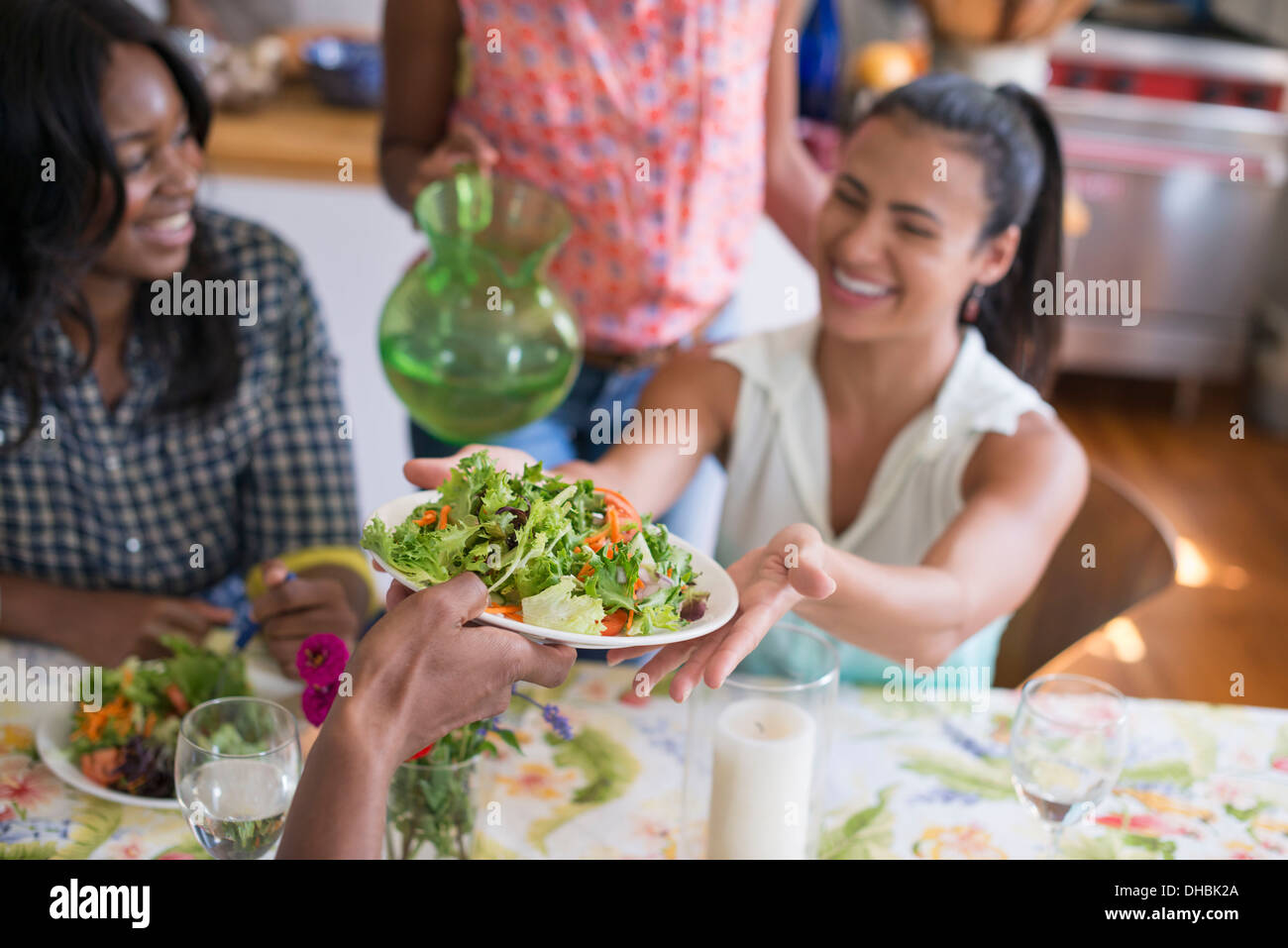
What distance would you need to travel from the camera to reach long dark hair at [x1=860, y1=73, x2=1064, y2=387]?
4.95 ft

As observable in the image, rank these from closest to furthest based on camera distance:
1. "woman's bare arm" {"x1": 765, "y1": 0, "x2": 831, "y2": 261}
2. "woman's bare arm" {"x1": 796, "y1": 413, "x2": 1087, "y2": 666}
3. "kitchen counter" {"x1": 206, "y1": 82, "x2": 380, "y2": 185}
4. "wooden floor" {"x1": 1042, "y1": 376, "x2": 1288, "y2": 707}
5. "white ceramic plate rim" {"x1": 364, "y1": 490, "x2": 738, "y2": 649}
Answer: "white ceramic plate rim" {"x1": 364, "y1": 490, "x2": 738, "y2": 649}, "woman's bare arm" {"x1": 796, "y1": 413, "x2": 1087, "y2": 666}, "woman's bare arm" {"x1": 765, "y1": 0, "x2": 831, "y2": 261}, "kitchen counter" {"x1": 206, "y1": 82, "x2": 380, "y2": 185}, "wooden floor" {"x1": 1042, "y1": 376, "x2": 1288, "y2": 707}

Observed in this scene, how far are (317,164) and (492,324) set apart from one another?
1.64 metres

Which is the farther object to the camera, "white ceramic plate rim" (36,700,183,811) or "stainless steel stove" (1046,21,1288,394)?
"stainless steel stove" (1046,21,1288,394)

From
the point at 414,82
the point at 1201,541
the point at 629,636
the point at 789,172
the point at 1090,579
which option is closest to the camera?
the point at 629,636

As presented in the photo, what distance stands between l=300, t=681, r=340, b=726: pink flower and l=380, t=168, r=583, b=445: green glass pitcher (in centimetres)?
42

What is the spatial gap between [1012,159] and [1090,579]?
528 mm

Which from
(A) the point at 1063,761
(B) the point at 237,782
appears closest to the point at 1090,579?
(A) the point at 1063,761

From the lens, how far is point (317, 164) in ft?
9.06

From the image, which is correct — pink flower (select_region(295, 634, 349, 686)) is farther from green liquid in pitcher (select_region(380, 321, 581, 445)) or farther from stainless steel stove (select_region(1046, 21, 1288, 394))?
stainless steel stove (select_region(1046, 21, 1288, 394))

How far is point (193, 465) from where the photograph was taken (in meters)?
1.72

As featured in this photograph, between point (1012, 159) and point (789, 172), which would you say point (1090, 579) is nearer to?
point (1012, 159)

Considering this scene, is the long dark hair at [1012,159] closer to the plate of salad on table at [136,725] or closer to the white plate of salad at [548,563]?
the white plate of salad at [548,563]

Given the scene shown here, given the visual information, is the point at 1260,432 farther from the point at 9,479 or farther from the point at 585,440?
the point at 9,479

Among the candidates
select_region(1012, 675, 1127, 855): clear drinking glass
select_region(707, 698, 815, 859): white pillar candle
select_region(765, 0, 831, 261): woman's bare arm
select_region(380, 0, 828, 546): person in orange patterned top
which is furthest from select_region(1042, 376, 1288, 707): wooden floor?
select_region(707, 698, 815, 859): white pillar candle
